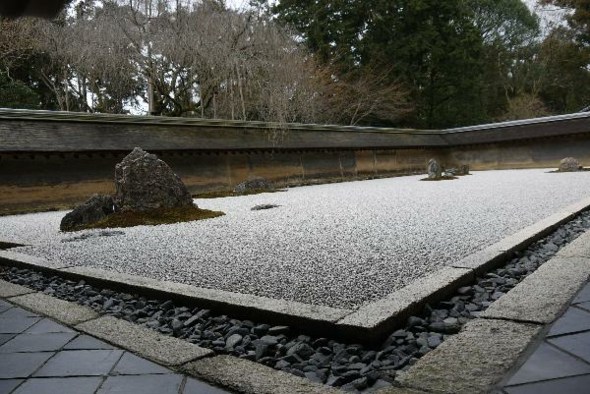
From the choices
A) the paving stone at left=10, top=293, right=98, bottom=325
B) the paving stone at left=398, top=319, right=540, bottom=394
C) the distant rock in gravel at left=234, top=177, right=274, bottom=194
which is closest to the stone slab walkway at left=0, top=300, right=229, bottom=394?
the paving stone at left=10, top=293, right=98, bottom=325

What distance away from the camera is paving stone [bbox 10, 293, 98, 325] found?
2230mm

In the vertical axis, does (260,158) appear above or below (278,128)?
below

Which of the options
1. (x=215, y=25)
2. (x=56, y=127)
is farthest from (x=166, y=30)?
(x=56, y=127)

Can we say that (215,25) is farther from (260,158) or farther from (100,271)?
(100,271)

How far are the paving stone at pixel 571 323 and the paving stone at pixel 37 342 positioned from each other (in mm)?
2108

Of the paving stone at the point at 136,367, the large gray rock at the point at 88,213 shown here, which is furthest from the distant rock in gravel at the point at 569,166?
the paving stone at the point at 136,367

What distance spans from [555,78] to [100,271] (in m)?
32.0

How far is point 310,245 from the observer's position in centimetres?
376

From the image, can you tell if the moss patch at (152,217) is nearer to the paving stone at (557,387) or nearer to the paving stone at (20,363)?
the paving stone at (20,363)

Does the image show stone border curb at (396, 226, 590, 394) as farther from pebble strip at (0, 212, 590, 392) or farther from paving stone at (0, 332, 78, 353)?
paving stone at (0, 332, 78, 353)

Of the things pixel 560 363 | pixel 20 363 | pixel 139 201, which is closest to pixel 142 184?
pixel 139 201

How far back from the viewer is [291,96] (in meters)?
16.3

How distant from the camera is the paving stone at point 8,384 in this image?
58.6 inches

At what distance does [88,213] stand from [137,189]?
74cm
